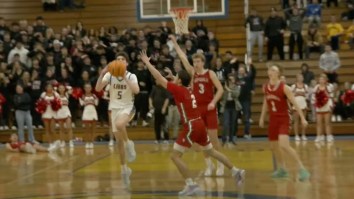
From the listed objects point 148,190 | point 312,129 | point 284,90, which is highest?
point 284,90

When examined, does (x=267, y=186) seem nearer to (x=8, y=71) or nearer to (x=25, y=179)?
(x=25, y=179)

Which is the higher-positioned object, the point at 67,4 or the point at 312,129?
the point at 67,4

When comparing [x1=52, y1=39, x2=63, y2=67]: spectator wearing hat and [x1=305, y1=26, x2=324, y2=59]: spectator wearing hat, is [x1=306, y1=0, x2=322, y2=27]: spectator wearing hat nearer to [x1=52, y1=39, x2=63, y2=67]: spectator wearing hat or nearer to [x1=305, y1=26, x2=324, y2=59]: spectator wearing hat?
[x1=305, y1=26, x2=324, y2=59]: spectator wearing hat

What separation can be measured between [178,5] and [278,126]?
8.56m

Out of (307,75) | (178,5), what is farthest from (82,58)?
(307,75)

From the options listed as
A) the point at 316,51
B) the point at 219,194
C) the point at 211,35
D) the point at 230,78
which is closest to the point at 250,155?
the point at 230,78

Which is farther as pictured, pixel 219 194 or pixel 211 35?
pixel 211 35

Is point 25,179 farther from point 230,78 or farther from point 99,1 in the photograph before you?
point 99,1

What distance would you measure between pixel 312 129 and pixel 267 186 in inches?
501

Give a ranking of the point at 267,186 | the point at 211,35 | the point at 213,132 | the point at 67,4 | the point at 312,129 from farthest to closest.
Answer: the point at 67,4
the point at 211,35
the point at 312,129
the point at 213,132
the point at 267,186

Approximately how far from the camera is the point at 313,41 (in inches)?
1129

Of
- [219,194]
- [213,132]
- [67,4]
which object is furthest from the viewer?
[67,4]

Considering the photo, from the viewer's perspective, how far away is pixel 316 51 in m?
28.8

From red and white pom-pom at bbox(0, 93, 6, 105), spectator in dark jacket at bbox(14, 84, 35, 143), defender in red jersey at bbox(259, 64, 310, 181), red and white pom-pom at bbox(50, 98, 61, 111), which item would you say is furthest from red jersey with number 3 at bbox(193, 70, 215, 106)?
red and white pom-pom at bbox(0, 93, 6, 105)
